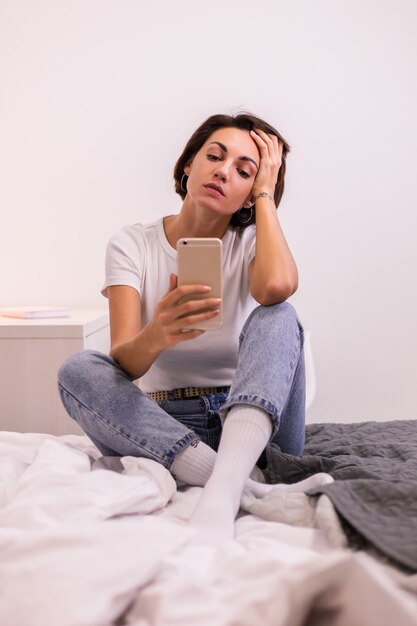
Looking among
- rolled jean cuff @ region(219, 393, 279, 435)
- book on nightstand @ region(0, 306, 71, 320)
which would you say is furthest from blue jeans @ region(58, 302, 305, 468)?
book on nightstand @ region(0, 306, 71, 320)

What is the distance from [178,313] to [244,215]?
57cm

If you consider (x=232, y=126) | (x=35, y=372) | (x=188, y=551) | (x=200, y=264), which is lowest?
(x=35, y=372)

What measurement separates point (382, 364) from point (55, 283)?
1347mm

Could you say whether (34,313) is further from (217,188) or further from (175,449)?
(175,449)

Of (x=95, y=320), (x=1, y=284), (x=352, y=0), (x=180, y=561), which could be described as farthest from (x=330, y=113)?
(x=180, y=561)

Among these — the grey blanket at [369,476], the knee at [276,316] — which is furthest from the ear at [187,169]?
the grey blanket at [369,476]

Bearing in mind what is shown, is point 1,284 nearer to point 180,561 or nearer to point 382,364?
point 382,364

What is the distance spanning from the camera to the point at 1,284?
2.81m

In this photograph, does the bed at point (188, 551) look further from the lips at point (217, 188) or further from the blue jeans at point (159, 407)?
the lips at point (217, 188)

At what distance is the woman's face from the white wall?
42.3 inches

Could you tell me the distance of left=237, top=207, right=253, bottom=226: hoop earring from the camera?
176 cm

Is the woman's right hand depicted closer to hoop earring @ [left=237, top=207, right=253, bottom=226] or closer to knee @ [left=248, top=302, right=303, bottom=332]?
knee @ [left=248, top=302, right=303, bottom=332]

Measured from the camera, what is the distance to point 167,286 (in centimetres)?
168

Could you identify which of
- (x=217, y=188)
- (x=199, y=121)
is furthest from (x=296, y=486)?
(x=199, y=121)
